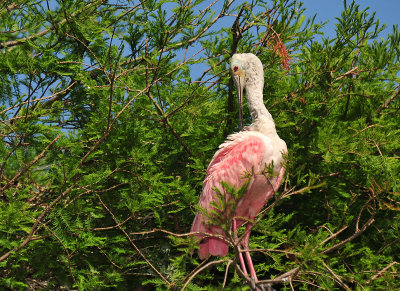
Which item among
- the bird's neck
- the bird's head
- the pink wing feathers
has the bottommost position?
the pink wing feathers

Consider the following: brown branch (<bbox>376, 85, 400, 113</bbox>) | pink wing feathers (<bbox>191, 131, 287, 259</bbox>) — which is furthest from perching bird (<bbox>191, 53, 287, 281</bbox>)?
brown branch (<bbox>376, 85, 400, 113</bbox>)

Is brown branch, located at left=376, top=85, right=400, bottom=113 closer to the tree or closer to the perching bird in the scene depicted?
the tree

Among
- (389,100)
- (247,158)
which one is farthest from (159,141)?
(389,100)

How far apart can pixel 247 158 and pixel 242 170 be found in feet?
0.50

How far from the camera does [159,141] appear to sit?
5246mm

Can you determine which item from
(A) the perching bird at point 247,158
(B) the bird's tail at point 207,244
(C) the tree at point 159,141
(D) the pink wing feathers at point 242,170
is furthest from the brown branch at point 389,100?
(B) the bird's tail at point 207,244

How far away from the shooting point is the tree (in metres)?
4.59

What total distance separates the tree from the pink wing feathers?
17 centimetres

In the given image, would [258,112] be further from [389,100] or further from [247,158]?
[389,100]

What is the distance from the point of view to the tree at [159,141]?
15.1 feet

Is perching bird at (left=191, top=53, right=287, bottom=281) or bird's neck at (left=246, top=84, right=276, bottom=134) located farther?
bird's neck at (left=246, top=84, right=276, bottom=134)

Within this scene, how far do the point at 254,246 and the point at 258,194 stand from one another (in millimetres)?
511

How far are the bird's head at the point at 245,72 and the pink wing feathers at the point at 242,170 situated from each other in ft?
1.22

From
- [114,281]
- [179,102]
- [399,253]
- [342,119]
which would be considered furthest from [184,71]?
[399,253]
